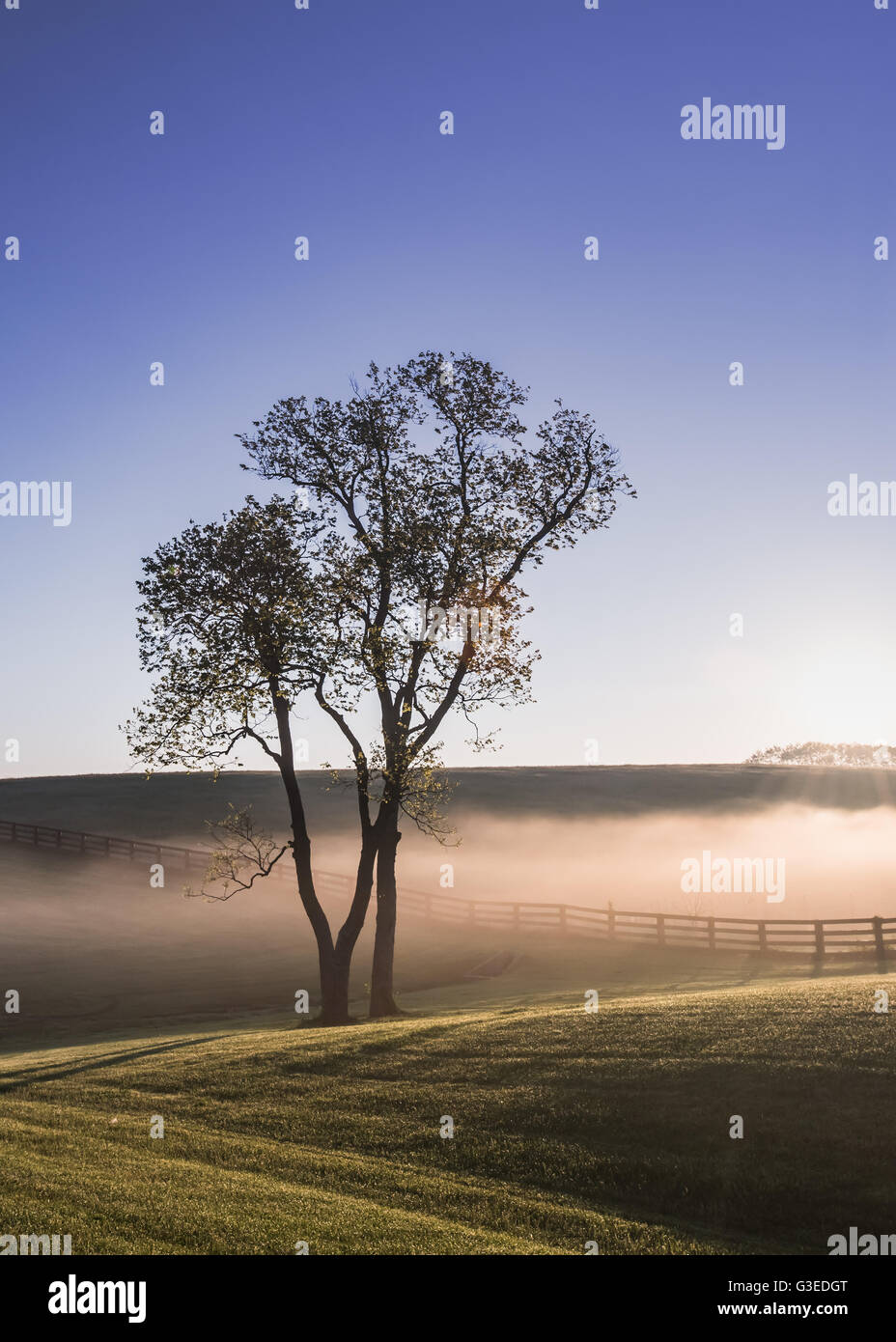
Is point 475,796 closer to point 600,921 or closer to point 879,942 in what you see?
point 600,921

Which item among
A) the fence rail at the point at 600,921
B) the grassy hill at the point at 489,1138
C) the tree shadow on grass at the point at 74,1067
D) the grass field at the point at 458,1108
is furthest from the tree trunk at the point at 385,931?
→ the fence rail at the point at 600,921

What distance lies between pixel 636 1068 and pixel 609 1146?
9.12 feet

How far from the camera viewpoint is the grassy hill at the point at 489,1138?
10539mm

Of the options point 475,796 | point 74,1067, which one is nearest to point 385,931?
point 74,1067

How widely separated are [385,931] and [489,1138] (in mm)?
13453

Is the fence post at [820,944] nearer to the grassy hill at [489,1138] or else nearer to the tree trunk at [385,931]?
the grassy hill at [489,1138]

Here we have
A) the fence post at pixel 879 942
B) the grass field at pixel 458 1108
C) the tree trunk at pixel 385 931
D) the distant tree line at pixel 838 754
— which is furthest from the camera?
the distant tree line at pixel 838 754

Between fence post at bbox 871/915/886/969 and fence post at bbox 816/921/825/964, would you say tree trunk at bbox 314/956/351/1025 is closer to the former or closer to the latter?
fence post at bbox 816/921/825/964

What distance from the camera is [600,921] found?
3981cm

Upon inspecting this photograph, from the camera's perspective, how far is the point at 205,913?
159 ft

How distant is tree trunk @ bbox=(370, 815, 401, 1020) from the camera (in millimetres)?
26375

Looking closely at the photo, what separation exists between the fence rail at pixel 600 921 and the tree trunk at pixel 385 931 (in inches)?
506

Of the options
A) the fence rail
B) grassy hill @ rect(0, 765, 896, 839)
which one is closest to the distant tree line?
grassy hill @ rect(0, 765, 896, 839)
